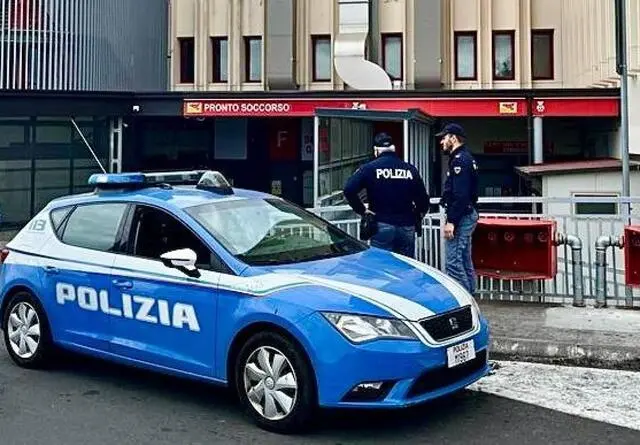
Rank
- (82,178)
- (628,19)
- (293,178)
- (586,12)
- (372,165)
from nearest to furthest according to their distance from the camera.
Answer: (372,165), (628,19), (586,12), (82,178), (293,178)

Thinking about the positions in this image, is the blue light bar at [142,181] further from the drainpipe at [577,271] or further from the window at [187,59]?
the window at [187,59]

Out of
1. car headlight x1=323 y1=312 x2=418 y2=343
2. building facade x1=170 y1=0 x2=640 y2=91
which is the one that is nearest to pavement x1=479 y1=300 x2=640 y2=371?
car headlight x1=323 y1=312 x2=418 y2=343

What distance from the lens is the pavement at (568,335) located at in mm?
6773

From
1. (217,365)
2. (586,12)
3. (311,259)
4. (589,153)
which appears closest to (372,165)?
(311,259)

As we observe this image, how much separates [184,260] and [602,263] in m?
5.03

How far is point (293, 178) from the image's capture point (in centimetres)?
2425

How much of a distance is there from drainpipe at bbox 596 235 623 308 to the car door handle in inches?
201

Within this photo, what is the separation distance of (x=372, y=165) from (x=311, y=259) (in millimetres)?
2450

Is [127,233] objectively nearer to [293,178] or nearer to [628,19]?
[628,19]

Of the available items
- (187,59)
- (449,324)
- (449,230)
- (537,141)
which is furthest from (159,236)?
(187,59)

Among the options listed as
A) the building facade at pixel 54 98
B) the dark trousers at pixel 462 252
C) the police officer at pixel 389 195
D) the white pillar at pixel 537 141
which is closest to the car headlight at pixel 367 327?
the police officer at pixel 389 195

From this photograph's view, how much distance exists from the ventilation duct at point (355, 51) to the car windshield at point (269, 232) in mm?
15781

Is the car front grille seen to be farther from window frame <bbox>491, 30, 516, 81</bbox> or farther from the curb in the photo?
window frame <bbox>491, 30, 516, 81</bbox>

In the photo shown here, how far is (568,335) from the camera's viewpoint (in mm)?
7219
